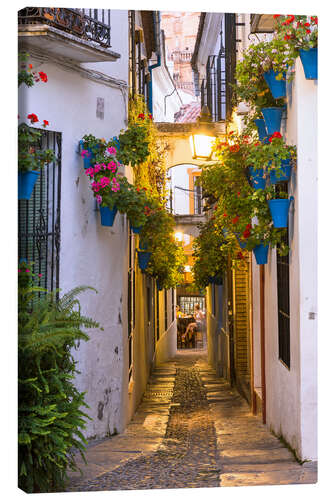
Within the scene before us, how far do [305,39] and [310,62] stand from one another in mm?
159

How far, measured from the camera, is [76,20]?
5.10 metres

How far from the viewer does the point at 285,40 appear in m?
4.45

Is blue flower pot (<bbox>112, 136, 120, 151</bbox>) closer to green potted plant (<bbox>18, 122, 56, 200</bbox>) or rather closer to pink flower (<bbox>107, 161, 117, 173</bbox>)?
pink flower (<bbox>107, 161, 117, 173</bbox>)

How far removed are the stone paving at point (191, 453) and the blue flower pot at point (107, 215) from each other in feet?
6.27

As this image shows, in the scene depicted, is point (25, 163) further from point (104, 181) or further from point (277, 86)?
point (277, 86)

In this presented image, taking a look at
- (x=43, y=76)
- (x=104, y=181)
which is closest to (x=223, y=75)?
(x=104, y=181)

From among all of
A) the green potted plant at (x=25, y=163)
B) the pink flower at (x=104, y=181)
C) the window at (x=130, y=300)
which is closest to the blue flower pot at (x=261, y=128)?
the pink flower at (x=104, y=181)

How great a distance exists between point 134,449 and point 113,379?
780mm

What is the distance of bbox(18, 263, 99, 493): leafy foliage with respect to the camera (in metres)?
3.73

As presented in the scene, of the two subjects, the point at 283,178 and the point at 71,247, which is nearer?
the point at 283,178

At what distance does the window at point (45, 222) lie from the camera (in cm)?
505

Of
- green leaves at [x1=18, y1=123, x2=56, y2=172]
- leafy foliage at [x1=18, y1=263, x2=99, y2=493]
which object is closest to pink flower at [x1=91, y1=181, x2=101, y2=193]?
green leaves at [x1=18, y1=123, x2=56, y2=172]
